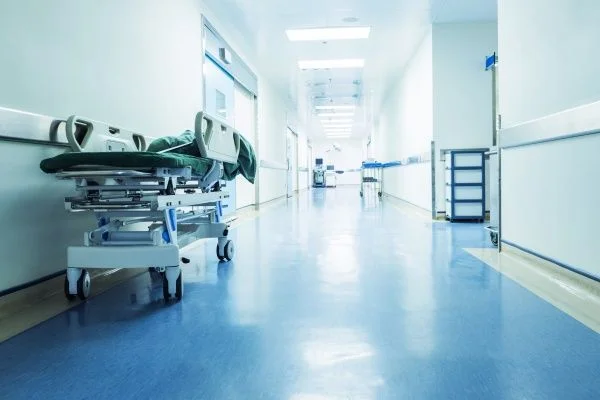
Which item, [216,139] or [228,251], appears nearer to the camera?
[216,139]

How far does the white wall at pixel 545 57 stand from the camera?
7.12ft

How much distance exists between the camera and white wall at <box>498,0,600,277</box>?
85.8 inches

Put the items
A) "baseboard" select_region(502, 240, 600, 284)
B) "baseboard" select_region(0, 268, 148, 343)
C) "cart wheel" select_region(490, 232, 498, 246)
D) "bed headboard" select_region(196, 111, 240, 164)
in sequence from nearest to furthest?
1. "baseboard" select_region(0, 268, 148, 343)
2. "baseboard" select_region(502, 240, 600, 284)
3. "bed headboard" select_region(196, 111, 240, 164)
4. "cart wheel" select_region(490, 232, 498, 246)

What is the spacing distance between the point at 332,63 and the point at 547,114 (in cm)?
625

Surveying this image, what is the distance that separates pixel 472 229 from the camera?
4.87 m

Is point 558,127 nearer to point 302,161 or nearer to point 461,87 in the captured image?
point 461,87

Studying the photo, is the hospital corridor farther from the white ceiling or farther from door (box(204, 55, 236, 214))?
the white ceiling

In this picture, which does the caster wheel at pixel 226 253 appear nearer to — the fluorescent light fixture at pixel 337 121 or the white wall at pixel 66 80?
the white wall at pixel 66 80

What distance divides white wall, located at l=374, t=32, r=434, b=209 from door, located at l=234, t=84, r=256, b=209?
3.24m

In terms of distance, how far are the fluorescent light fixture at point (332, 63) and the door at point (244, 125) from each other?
1314mm

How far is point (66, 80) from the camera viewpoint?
95.9 inches

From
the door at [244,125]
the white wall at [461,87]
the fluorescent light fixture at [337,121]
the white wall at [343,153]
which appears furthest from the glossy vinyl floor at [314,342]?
the white wall at [343,153]

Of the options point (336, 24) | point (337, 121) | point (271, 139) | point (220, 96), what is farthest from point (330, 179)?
point (336, 24)

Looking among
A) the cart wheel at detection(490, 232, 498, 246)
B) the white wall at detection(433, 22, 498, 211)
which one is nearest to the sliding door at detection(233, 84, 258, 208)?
the white wall at detection(433, 22, 498, 211)
